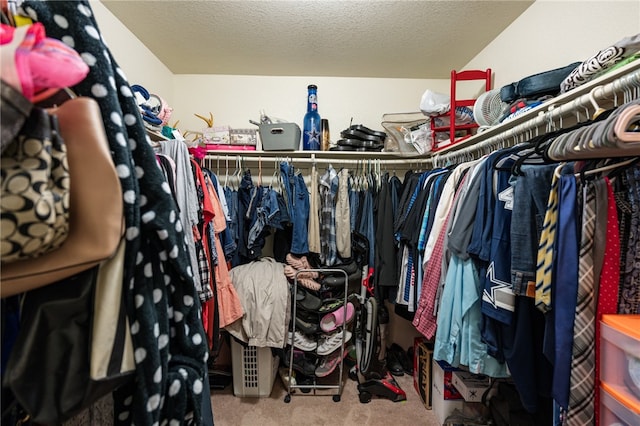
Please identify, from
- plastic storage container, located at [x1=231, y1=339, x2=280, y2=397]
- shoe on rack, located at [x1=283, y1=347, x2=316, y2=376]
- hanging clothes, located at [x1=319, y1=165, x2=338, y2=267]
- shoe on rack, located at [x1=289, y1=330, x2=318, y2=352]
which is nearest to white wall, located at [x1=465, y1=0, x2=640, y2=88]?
hanging clothes, located at [x1=319, y1=165, x2=338, y2=267]

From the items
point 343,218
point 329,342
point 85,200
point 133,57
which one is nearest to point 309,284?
point 329,342

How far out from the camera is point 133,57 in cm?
182

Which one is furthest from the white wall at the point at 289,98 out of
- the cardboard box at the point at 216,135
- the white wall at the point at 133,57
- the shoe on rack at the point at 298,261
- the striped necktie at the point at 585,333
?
the striped necktie at the point at 585,333

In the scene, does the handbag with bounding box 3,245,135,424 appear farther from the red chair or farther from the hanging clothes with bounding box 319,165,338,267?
the red chair

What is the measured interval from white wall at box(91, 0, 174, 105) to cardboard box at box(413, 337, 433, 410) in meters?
2.68

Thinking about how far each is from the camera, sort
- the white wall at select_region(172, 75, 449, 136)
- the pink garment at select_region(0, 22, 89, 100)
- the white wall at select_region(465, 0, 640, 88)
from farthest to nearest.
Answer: the white wall at select_region(172, 75, 449, 136) < the white wall at select_region(465, 0, 640, 88) < the pink garment at select_region(0, 22, 89, 100)

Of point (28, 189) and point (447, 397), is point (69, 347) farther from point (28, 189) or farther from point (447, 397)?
point (447, 397)

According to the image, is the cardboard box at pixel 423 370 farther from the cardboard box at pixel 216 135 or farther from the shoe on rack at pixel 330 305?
the cardboard box at pixel 216 135

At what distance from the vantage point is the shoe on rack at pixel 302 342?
6.10 ft

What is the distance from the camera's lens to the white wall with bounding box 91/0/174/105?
1.57 metres

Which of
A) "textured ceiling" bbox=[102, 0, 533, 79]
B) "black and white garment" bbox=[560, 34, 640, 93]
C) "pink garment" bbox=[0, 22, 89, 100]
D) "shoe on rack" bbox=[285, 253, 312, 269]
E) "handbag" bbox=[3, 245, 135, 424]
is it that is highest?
"textured ceiling" bbox=[102, 0, 533, 79]

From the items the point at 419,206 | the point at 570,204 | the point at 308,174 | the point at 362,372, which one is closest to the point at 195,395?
the point at 570,204

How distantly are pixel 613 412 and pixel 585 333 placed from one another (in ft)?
0.61

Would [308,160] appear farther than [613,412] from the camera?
Yes
